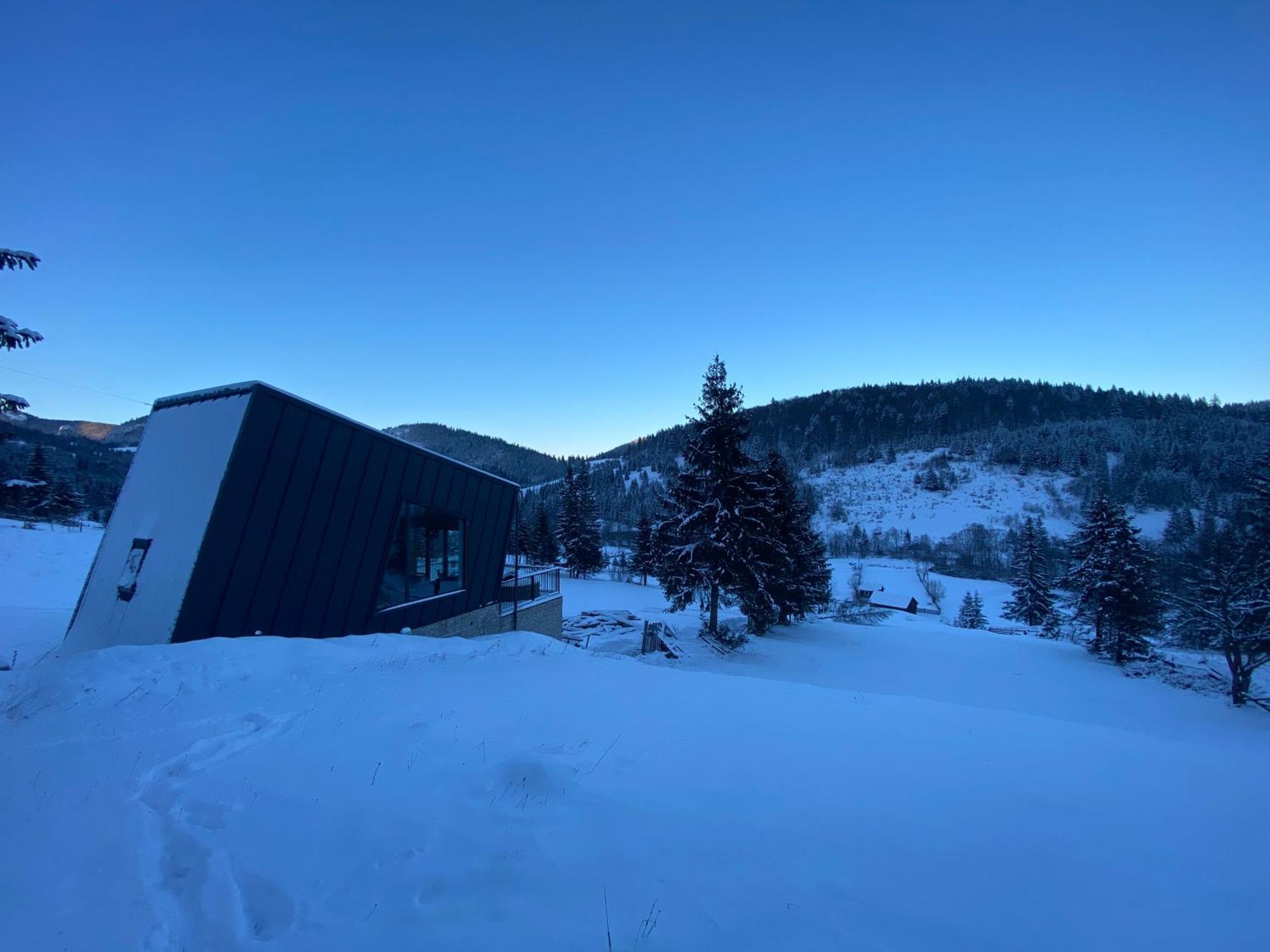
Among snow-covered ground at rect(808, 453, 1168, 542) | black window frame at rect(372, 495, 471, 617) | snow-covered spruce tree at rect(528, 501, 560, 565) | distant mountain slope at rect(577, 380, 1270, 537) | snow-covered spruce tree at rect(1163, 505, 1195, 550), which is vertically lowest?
black window frame at rect(372, 495, 471, 617)

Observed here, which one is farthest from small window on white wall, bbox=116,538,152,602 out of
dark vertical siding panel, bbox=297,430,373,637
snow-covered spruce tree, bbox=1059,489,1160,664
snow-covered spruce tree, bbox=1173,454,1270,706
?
snow-covered spruce tree, bbox=1059,489,1160,664

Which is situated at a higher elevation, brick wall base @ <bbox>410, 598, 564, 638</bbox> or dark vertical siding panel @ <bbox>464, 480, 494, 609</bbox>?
dark vertical siding panel @ <bbox>464, 480, 494, 609</bbox>

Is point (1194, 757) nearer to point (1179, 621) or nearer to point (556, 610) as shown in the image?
point (556, 610)

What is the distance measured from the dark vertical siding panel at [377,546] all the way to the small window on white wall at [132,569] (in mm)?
2817

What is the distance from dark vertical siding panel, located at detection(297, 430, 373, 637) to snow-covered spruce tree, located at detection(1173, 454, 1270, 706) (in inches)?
1139

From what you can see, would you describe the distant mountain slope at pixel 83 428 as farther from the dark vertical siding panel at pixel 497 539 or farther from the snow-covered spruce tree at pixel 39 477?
the dark vertical siding panel at pixel 497 539

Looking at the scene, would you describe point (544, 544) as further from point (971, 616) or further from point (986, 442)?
point (986, 442)

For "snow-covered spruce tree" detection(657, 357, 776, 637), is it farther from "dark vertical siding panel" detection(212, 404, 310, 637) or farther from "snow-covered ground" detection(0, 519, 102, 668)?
"snow-covered ground" detection(0, 519, 102, 668)

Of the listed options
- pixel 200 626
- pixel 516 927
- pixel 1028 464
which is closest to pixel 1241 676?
pixel 516 927

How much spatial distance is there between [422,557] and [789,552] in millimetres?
18223

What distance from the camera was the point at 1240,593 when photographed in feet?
68.1

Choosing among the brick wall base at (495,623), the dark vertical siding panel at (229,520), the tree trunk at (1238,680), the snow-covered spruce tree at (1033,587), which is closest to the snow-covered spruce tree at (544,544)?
the brick wall base at (495,623)

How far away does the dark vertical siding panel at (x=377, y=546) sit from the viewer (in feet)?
30.3

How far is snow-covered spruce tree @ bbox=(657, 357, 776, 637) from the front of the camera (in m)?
20.0
